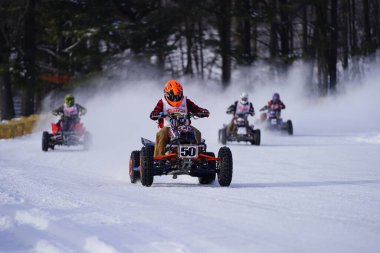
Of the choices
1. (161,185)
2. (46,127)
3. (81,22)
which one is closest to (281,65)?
(81,22)

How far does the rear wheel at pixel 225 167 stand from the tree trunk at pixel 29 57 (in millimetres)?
34763

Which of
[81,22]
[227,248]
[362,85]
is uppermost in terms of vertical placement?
[81,22]

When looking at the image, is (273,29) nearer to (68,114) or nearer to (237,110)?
(237,110)

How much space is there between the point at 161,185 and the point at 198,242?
5906mm

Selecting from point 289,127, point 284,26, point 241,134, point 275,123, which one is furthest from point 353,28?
point 241,134

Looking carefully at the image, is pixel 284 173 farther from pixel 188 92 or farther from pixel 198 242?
pixel 188 92

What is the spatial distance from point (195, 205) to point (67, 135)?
48.9 ft

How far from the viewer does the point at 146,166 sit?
40.7 ft

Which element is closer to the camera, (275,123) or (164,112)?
(164,112)

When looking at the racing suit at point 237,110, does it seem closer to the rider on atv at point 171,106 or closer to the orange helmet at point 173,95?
the rider on atv at point 171,106

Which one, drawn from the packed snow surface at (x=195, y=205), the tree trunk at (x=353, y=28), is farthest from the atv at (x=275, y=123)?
the tree trunk at (x=353, y=28)

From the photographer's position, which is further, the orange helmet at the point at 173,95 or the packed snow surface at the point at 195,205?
the orange helmet at the point at 173,95

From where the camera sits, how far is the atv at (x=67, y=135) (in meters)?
23.8

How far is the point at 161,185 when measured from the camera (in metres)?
13.0
